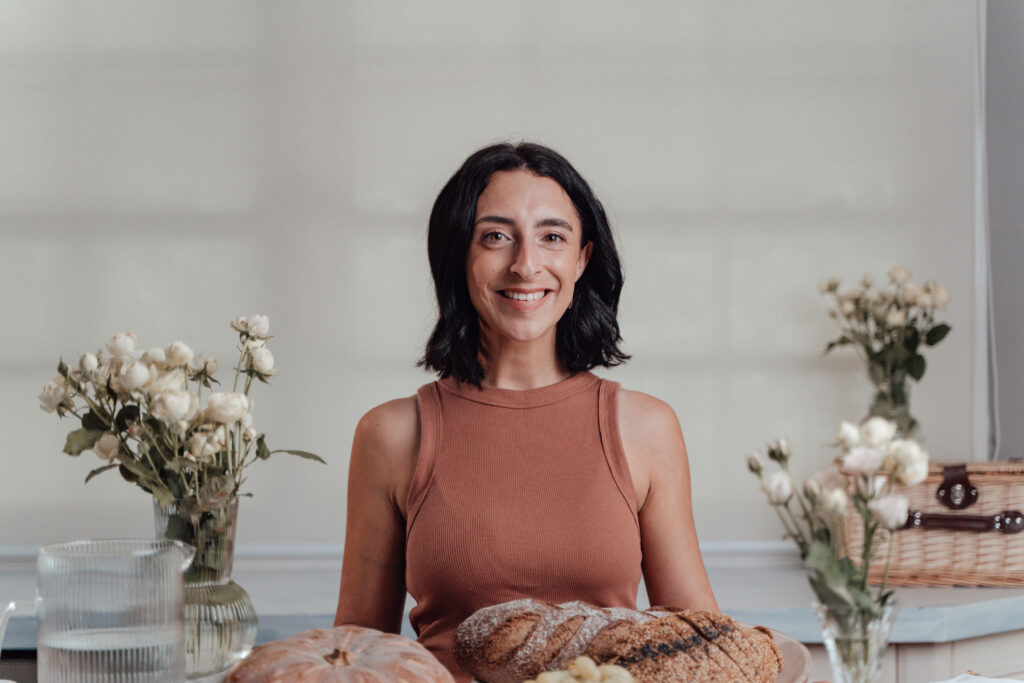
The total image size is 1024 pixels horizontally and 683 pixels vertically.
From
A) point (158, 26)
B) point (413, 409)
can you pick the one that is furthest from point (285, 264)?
point (413, 409)

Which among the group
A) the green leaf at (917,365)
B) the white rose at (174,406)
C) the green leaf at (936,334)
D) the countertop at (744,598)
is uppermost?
the white rose at (174,406)

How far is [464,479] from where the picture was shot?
1444mm

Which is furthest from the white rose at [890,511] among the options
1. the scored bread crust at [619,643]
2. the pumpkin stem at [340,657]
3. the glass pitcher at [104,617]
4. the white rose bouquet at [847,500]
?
the glass pitcher at [104,617]

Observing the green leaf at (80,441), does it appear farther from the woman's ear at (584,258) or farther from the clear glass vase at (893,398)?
the clear glass vase at (893,398)

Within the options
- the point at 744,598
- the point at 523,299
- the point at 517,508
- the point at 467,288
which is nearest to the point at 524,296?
the point at 523,299

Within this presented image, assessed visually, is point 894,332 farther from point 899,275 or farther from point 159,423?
point 159,423

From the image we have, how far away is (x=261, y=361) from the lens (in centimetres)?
110

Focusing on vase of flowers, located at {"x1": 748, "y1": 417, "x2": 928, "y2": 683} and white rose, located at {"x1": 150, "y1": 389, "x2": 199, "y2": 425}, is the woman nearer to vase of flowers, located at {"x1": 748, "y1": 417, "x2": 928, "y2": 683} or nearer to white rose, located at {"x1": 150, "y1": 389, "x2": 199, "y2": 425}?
white rose, located at {"x1": 150, "y1": 389, "x2": 199, "y2": 425}

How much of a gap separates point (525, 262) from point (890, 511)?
86 centimetres

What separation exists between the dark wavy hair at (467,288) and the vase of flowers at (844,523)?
0.90 metres

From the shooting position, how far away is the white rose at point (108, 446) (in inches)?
39.5

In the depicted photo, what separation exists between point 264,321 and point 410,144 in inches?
54.1

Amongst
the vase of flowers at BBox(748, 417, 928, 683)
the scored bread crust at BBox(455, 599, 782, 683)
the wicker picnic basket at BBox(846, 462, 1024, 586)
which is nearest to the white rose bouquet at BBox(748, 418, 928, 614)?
the vase of flowers at BBox(748, 417, 928, 683)

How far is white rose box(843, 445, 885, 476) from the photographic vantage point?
24.2 inches
